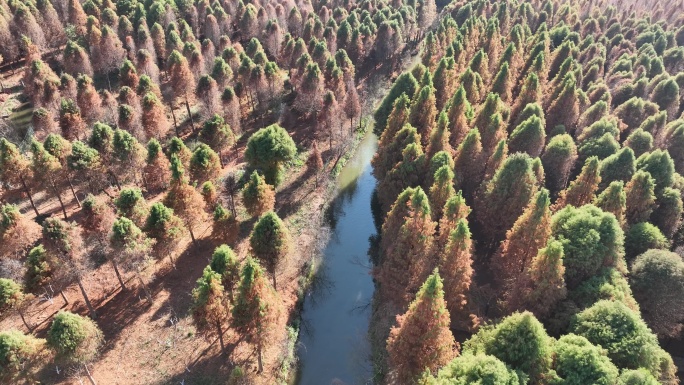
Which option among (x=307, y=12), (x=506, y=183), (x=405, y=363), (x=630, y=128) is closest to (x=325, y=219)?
(x=506, y=183)

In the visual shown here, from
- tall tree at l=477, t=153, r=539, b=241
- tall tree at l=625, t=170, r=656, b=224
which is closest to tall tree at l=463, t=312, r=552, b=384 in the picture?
tall tree at l=477, t=153, r=539, b=241

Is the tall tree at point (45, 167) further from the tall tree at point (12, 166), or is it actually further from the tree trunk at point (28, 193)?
the tree trunk at point (28, 193)

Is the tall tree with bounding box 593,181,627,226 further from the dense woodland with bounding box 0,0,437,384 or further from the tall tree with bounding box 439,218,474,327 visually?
the dense woodland with bounding box 0,0,437,384

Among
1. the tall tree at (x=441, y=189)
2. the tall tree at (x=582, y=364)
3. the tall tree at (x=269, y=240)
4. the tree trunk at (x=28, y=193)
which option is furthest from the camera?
the tree trunk at (x=28, y=193)

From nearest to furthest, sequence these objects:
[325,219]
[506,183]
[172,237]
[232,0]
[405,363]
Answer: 1. [405,363]
2. [172,237]
3. [506,183]
4. [325,219]
5. [232,0]

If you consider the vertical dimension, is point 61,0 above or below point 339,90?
above

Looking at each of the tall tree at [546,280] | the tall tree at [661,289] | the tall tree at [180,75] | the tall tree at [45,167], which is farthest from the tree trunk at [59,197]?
the tall tree at [661,289]

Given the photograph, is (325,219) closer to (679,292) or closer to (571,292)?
(571,292)
